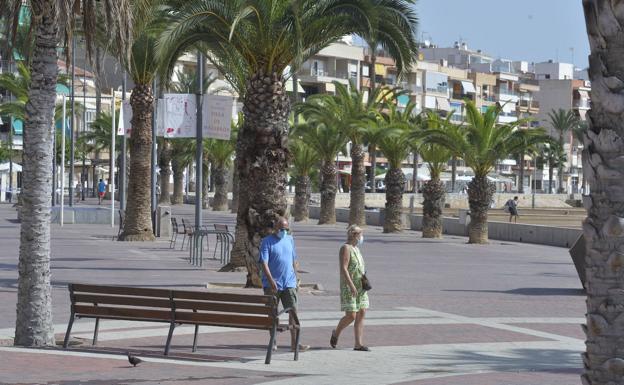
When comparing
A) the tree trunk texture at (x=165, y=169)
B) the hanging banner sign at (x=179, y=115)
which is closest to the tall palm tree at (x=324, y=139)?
the tree trunk texture at (x=165, y=169)

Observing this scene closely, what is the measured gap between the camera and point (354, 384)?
448 inches

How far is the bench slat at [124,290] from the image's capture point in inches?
528

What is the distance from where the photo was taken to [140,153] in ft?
113

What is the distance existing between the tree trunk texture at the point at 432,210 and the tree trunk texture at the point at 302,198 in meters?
11.3

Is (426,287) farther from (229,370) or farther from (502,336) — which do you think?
(229,370)

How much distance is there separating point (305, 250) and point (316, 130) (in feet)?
63.4

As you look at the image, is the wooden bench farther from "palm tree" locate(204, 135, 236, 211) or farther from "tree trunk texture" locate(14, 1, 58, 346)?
"palm tree" locate(204, 135, 236, 211)

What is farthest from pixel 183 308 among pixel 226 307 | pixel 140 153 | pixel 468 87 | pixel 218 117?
pixel 468 87

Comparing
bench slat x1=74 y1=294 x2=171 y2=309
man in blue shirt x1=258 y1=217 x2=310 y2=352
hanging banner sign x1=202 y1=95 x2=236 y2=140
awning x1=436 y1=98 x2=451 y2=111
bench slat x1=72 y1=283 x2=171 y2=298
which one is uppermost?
awning x1=436 y1=98 x2=451 y2=111

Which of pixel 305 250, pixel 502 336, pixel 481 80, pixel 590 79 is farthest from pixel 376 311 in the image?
pixel 481 80

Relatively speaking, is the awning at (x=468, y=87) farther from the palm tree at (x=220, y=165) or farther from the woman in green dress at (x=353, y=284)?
the woman in green dress at (x=353, y=284)

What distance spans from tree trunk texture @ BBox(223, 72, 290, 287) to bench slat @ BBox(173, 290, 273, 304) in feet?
27.8

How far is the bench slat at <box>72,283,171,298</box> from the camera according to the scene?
44.0ft

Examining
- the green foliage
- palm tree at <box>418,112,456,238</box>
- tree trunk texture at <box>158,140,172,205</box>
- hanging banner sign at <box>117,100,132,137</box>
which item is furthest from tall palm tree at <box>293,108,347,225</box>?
tree trunk texture at <box>158,140,172,205</box>
